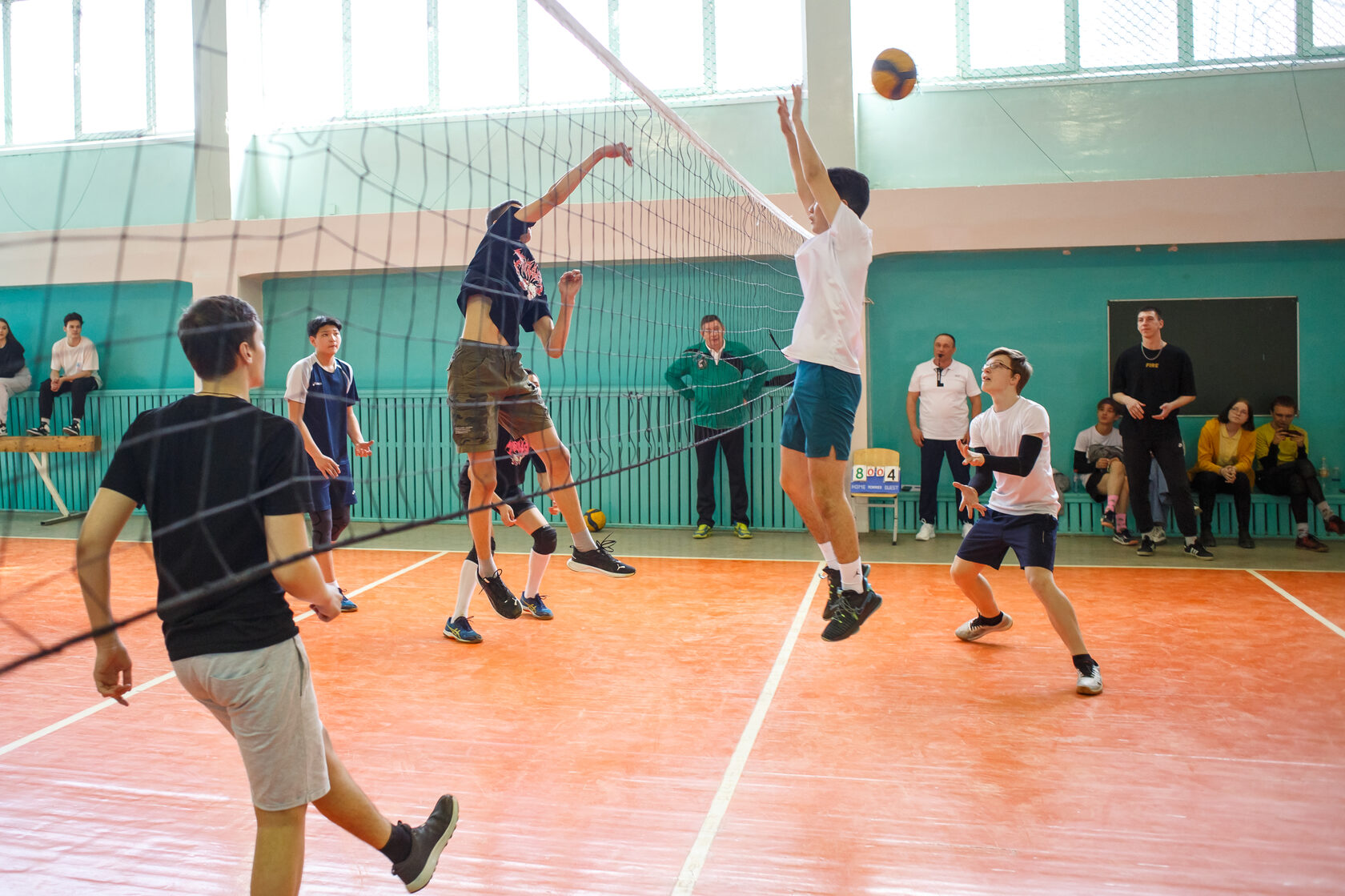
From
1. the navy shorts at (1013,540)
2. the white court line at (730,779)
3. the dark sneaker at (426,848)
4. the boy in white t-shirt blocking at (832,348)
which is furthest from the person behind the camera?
the navy shorts at (1013,540)

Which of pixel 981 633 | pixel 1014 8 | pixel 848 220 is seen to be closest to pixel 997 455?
pixel 981 633

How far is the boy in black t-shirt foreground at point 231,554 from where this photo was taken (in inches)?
73.2

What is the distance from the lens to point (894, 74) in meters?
5.95

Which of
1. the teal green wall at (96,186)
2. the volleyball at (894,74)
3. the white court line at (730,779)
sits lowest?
the white court line at (730,779)

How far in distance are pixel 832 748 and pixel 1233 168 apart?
22.4 ft

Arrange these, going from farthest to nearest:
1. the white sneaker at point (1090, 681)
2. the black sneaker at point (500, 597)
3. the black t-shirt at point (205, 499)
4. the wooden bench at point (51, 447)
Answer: the wooden bench at point (51, 447), the black sneaker at point (500, 597), the white sneaker at point (1090, 681), the black t-shirt at point (205, 499)

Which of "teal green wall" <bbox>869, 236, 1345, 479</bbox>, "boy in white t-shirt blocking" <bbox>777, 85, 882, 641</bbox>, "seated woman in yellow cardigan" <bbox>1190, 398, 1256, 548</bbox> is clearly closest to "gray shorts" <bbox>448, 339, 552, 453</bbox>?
"boy in white t-shirt blocking" <bbox>777, 85, 882, 641</bbox>

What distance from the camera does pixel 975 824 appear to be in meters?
2.87

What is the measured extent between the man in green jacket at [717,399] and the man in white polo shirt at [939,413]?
1329 mm

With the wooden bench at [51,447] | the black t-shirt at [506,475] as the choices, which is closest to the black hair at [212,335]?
the black t-shirt at [506,475]

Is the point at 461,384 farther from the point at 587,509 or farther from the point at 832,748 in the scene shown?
the point at 587,509

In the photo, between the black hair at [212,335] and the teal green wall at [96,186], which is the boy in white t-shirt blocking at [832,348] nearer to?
the black hair at [212,335]

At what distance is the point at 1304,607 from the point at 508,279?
4.79m

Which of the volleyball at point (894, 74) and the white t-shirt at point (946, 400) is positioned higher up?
the volleyball at point (894, 74)
